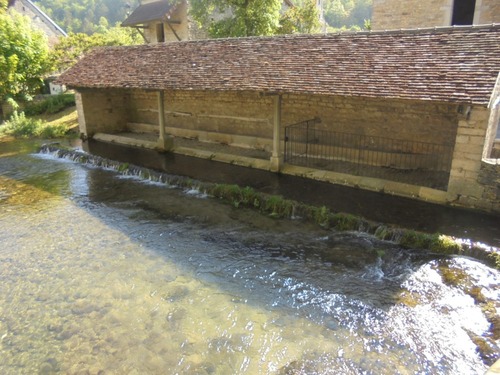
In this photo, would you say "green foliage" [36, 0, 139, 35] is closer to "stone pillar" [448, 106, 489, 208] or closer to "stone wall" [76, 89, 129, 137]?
"stone wall" [76, 89, 129, 137]

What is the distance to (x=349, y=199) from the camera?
8695 mm

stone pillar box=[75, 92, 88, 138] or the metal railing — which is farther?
stone pillar box=[75, 92, 88, 138]

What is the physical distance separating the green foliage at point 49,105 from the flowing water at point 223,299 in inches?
518

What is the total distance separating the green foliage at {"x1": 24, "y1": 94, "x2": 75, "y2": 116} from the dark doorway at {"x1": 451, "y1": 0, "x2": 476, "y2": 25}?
17.6m

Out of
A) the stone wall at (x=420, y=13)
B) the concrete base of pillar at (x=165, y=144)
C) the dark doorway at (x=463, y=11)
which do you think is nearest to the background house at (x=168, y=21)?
the stone wall at (x=420, y=13)

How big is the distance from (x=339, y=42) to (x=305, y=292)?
→ 6.78 metres

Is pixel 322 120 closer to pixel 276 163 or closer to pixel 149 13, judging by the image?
pixel 276 163

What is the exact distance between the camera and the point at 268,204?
8555 millimetres

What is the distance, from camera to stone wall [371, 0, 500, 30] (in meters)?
12.6

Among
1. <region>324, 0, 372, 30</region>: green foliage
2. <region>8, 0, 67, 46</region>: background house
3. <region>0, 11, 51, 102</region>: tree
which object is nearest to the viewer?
<region>0, 11, 51, 102</region>: tree

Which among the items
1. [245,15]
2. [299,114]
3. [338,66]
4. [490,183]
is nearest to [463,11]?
[299,114]

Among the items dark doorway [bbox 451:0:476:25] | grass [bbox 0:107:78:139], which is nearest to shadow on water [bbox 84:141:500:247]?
grass [bbox 0:107:78:139]

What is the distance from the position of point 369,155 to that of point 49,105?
1668cm

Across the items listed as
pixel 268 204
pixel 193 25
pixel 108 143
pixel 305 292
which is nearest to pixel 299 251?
pixel 305 292
